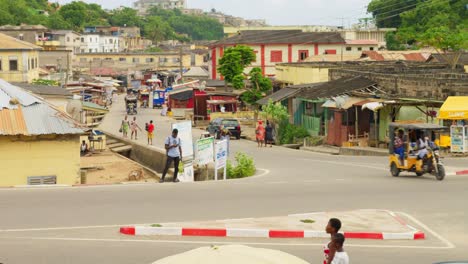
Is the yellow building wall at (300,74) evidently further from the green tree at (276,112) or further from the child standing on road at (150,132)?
the child standing on road at (150,132)

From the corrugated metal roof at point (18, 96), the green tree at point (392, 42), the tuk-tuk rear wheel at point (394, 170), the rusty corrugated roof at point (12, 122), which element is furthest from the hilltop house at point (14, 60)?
the green tree at point (392, 42)

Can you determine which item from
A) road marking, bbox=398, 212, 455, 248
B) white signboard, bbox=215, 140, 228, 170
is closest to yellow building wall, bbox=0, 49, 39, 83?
white signboard, bbox=215, 140, 228, 170

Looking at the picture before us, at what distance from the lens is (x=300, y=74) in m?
63.5

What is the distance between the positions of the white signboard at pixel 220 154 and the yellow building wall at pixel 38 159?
413 cm

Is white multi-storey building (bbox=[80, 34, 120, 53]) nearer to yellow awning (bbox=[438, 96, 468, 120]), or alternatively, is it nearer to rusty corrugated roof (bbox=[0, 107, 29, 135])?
yellow awning (bbox=[438, 96, 468, 120])

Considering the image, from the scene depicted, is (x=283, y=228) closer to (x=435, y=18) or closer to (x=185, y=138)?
(x=185, y=138)

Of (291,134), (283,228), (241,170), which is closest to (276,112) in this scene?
(291,134)

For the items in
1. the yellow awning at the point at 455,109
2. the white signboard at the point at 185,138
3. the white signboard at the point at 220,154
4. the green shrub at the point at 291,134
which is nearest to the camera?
the white signboard at the point at 220,154

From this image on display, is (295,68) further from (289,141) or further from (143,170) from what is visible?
(143,170)

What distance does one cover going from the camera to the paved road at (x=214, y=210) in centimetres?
1453

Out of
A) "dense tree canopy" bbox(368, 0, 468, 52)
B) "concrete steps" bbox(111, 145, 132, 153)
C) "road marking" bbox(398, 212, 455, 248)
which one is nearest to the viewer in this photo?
"road marking" bbox(398, 212, 455, 248)

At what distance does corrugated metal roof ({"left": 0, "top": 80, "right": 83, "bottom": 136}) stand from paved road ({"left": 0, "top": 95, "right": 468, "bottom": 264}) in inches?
181

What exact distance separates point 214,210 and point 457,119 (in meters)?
17.1

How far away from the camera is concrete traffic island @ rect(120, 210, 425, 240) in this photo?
1570cm
